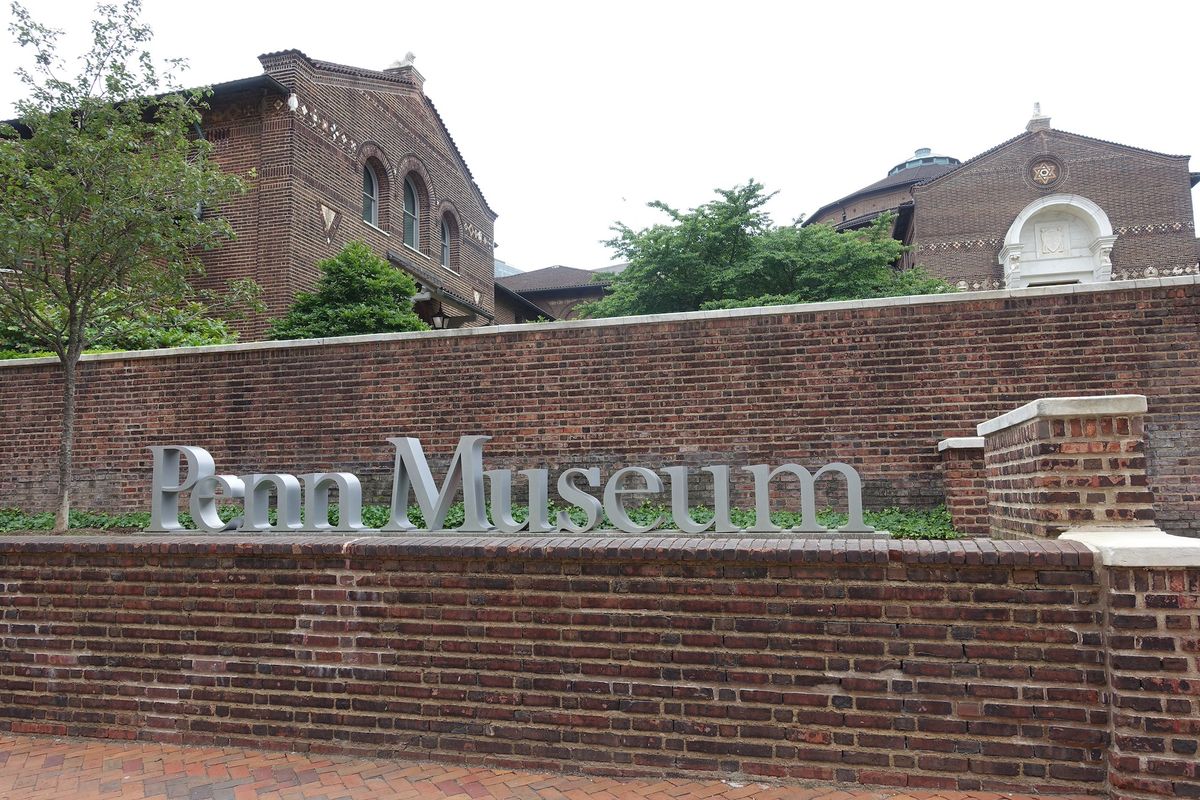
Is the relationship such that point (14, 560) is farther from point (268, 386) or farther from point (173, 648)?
point (268, 386)

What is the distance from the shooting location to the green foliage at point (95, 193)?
7320mm

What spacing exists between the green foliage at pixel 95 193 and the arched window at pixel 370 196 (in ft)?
30.8

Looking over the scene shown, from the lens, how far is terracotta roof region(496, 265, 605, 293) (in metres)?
34.4

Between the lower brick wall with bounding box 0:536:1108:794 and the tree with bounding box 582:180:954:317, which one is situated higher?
the tree with bounding box 582:180:954:317

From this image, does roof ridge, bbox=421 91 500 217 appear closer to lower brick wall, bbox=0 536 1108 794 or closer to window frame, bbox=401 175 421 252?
window frame, bbox=401 175 421 252

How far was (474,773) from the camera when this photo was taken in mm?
3539

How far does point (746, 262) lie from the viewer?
1451 cm

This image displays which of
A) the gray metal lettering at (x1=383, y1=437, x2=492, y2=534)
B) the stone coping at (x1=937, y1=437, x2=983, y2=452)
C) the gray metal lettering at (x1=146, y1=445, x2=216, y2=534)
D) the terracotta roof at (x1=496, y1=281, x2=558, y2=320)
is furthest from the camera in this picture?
the terracotta roof at (x1=496, y1=281, x2=558, y2=320)

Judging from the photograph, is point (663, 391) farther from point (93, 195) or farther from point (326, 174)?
point (326, 174)

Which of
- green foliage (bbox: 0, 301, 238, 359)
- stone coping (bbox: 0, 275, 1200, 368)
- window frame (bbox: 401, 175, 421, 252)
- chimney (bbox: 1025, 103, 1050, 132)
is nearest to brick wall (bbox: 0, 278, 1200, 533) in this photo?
stone coping (bbox: 0, 275, 1200, 368)

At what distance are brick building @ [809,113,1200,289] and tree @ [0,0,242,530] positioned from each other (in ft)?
80.3

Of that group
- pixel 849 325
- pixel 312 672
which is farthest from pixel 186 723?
pixel 849 325

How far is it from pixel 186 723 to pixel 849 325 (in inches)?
264

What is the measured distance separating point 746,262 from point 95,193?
10.6 meters
